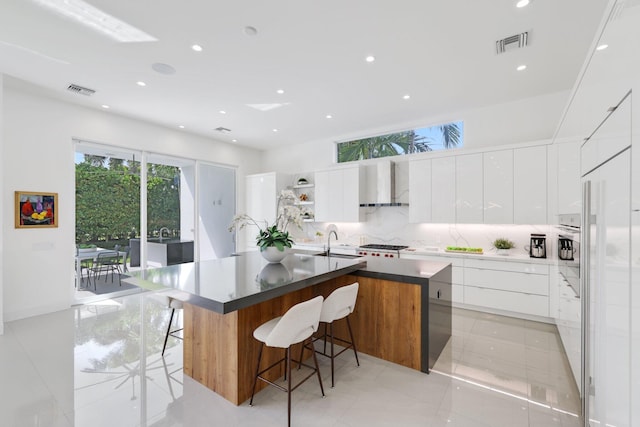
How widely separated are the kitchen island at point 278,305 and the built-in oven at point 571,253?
1016 mm

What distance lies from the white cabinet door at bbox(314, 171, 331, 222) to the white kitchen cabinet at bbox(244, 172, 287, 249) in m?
1.00

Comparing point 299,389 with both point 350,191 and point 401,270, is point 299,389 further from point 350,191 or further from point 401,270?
point 350,191

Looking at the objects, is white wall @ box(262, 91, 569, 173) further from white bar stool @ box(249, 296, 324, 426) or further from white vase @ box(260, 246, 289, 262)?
white bar stool @ box(249, 296, 324, 426)

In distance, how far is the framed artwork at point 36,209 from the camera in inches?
158

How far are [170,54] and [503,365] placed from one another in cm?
467

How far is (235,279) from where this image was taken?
7.34 ft

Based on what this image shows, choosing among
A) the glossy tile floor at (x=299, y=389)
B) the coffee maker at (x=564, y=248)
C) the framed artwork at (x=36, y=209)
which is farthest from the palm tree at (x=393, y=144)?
the framed artwork at (x=36, y=209)

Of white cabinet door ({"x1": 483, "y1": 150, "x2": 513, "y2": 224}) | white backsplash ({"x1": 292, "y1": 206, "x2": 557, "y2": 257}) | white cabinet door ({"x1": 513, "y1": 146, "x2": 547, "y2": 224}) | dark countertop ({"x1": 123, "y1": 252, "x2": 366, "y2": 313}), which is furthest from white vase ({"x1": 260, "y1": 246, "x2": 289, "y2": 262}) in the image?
white cabinet door ({"x1": 513, "y1": 146, "x2": 547, "y2": 224})

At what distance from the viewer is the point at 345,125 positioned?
5.56 meters

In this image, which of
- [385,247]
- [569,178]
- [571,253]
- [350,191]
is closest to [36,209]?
[350,191]

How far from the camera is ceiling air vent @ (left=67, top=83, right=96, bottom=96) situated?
3843 mm

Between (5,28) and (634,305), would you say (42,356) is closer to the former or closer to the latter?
(5,28)

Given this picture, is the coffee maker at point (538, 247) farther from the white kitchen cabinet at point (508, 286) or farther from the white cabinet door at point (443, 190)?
the white cabinet door at point (443, 190)

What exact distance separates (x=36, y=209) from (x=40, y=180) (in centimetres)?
43
